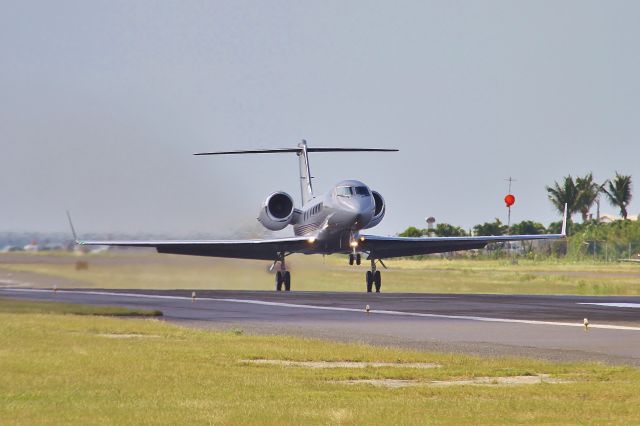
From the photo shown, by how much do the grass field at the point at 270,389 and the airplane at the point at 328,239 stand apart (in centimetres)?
3132

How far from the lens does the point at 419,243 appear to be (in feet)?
211

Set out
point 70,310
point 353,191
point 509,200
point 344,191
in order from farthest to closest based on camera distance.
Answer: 1. point 509,200
2. point 344,191
3. point 353,191
4. point 70,310

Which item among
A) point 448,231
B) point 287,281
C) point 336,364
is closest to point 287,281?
point 287,281

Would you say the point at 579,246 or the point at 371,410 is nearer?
the point at 371,410

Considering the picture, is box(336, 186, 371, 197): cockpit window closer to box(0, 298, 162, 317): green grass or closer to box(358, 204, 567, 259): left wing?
box(358, 204, 567, 259): left wing

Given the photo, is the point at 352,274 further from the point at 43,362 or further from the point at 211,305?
the point at 43,362

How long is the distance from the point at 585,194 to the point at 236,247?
12473 cm

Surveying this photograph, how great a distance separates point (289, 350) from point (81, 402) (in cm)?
877

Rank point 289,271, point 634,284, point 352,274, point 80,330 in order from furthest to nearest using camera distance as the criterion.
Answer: point 352,274
point 634,284
point 289,271
point 80,330

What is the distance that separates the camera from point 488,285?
7388 centimetres

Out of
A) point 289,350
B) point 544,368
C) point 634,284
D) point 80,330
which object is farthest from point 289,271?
point 544,368

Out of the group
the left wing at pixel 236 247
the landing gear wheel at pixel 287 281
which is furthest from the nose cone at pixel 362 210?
the landing gear wheel at pixel 287 281

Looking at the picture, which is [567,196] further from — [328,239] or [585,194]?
[328,239]

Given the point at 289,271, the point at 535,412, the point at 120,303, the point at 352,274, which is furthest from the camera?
the point at 352,274
